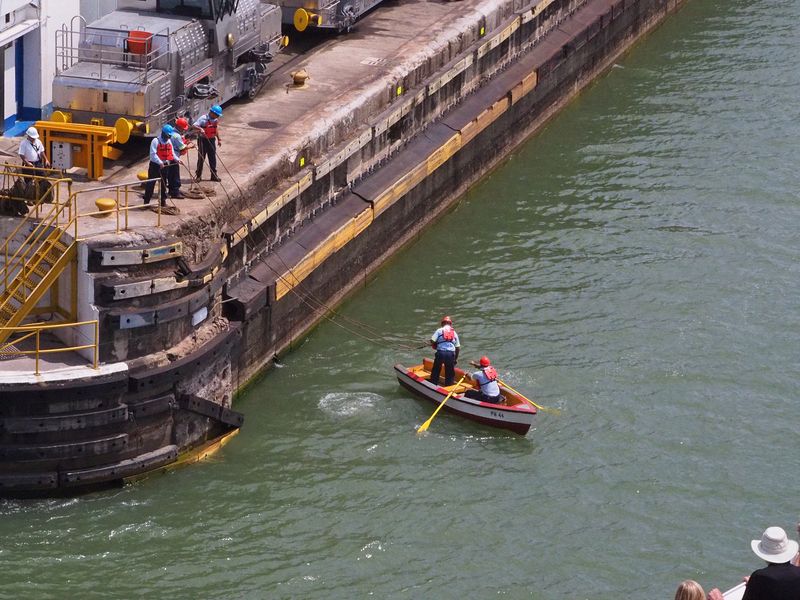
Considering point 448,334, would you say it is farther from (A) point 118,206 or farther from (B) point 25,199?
(B) point 25,199

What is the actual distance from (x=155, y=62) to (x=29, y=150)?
4.08m

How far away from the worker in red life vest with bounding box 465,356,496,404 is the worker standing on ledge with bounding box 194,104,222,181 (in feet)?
19.9

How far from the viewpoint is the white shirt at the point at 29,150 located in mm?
29391

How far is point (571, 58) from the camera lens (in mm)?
48281

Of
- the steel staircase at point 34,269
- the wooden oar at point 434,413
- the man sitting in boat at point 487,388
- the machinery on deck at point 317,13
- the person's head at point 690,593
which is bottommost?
the wooden oar at point 434,413

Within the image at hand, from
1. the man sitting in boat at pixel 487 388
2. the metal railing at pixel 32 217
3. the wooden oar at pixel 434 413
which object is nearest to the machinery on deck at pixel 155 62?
the metal railing at pixel 32 217

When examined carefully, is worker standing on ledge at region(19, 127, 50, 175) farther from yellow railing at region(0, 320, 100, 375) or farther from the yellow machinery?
yellow railing at region(0, 320, 100, 375)

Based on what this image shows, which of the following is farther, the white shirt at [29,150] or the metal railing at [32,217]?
the white shirt at [29,150]

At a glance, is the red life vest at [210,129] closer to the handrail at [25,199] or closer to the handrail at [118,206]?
the handrail at [118,206]

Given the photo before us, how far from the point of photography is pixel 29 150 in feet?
96.5

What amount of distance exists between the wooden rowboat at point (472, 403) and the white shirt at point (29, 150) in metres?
7.54

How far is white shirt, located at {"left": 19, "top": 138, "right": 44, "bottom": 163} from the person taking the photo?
96.4ft

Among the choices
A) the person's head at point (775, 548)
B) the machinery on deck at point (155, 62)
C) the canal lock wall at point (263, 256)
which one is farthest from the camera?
the machinery on deck at point (155, 62)

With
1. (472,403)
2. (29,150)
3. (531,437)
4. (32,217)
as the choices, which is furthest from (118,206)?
(531,437)
